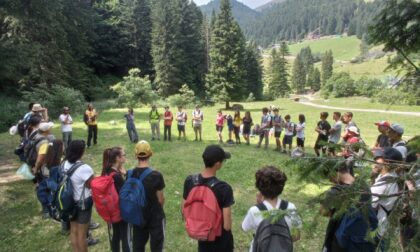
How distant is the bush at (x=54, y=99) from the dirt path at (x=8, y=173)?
507 inches

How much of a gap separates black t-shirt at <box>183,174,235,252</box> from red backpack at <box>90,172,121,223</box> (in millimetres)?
1106

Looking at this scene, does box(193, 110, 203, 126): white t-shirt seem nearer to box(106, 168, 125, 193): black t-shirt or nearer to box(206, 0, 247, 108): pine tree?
box(106, 168, 125, 193): black t-shirt

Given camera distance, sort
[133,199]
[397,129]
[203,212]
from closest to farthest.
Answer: [203,212] < [133,199] < [397,129]

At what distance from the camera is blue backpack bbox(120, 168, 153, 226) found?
4258mm

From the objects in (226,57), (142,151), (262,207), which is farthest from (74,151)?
(226,57)

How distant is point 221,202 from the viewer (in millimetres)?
3777

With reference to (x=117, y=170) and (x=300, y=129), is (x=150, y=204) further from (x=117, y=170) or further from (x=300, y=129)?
(x=300, y=129)

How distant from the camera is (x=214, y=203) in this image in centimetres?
372

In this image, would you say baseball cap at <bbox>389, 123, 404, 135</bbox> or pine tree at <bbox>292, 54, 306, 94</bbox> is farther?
pine tree at <bbox>292, 54, 306, 94</bbox>

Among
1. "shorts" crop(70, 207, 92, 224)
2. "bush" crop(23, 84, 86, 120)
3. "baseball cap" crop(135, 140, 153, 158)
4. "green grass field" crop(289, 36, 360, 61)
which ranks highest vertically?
"green grass field" crop(289, 36, 360, 61)

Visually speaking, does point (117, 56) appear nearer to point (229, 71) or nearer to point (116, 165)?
point (229, 71)

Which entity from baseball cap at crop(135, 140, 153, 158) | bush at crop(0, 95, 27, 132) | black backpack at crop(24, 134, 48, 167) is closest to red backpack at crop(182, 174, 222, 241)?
baseball cap at crop(135, 140, 153, 158)

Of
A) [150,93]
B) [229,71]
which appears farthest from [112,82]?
[229,71]

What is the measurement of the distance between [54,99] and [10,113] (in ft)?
9.76
